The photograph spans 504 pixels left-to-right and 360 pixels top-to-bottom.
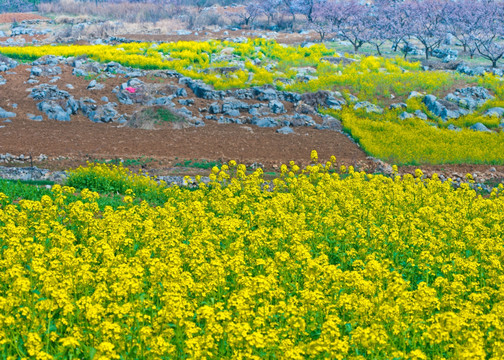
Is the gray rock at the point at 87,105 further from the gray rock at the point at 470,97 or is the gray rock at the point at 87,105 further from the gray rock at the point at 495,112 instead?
the gray rock at the point at 495,112

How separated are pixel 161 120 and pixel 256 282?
19.3m

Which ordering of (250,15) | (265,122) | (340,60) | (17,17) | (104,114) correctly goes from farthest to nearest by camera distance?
(17,17) → (250,15) → (340,60) → (104,114) → (265,122)

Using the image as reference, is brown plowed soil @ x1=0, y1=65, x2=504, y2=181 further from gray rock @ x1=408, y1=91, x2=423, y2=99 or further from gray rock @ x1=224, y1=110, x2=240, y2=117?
gray rock @ x1=408, y1=91, x2=423, y2=99

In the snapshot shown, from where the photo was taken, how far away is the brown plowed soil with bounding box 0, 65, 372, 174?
22500 mm

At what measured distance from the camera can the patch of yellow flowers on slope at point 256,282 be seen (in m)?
7.46

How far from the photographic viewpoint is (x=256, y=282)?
8742 millimetres

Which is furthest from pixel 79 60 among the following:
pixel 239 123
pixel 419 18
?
pixel 419 18

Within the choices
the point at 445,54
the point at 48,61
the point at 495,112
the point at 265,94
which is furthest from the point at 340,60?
the point at 48,61

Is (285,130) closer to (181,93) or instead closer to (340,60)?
(181,93)

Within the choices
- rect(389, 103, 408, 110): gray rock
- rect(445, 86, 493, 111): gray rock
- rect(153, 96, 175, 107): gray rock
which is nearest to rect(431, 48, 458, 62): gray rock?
rect(445, 86, 493, 111): gray rock

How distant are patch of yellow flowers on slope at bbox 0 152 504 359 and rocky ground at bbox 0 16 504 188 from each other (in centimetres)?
781

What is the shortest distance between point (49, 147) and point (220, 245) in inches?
537

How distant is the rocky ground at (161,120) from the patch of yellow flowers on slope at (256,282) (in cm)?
781

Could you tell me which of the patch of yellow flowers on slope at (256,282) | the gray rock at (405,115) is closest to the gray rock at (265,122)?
the gray rock at (405,115)
